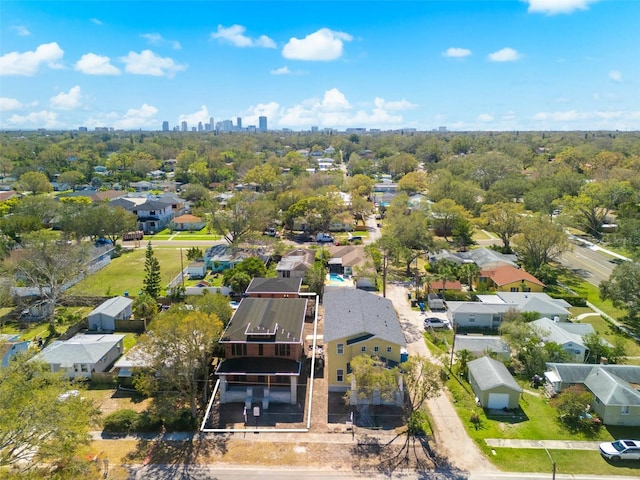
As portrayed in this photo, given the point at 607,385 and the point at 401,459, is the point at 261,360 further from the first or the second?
the point at 607,385

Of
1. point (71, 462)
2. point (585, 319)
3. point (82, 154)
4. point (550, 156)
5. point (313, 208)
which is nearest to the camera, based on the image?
point (71, 462)

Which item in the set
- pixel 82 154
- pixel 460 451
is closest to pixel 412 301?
pixel 460 451

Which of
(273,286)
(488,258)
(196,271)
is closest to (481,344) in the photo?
(273,286)

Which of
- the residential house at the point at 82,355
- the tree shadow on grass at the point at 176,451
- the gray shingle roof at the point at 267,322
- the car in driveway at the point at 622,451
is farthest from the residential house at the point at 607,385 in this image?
the residential house at the point at 82,355

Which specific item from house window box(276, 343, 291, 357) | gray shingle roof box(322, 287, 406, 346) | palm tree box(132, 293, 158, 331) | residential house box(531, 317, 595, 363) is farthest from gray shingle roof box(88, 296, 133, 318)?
residential house box(531, 317, 595, 363)

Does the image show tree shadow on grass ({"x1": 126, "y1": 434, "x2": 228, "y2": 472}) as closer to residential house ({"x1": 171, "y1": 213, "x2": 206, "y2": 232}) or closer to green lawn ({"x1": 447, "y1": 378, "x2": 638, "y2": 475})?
green lawn ({"x1": 447, "y1": 378, "x2": 638, "y2": 475})

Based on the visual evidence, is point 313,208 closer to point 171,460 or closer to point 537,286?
point 537,286

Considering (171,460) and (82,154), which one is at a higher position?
(82,154)
